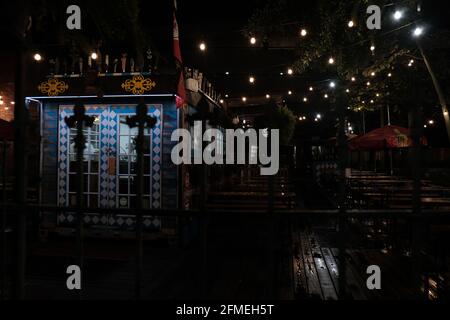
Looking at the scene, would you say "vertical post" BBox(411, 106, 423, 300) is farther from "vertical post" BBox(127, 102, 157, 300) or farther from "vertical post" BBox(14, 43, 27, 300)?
"vertical post" BBox(14, 43, 27, 300)

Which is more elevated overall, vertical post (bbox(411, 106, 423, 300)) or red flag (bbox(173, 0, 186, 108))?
red flag (bbox(173, 0, 186, 108))

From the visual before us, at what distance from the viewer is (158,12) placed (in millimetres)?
8062

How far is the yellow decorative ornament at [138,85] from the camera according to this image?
7.47m

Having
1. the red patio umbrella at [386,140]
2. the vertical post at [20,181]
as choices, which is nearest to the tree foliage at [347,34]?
the red patio umbrella at [386,140]

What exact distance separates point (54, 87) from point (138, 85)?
229cm

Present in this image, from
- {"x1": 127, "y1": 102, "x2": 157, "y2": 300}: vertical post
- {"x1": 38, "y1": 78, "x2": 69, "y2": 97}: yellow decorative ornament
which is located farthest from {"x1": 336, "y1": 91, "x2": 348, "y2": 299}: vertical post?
{"x1": 38, "y1": 78, "x2": 69, "y2": 97}: yellow decorative ornament

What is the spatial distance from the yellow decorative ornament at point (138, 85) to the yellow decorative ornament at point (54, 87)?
1.67 m

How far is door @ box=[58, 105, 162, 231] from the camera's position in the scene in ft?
26.2

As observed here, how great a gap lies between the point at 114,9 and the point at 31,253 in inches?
233

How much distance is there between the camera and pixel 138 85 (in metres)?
7.52

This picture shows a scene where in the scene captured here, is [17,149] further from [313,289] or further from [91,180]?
[91,180]

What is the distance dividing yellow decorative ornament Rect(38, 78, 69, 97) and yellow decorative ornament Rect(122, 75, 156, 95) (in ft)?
5.48

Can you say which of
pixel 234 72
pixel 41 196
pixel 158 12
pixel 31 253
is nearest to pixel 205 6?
pixel 158 12

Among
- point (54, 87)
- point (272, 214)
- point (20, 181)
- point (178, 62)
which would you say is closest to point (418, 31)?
point (178, 62)
